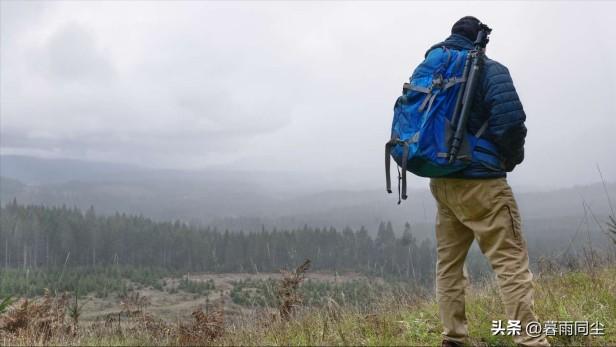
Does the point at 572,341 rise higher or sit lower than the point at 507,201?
lower

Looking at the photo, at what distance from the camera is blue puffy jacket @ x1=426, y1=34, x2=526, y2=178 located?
11.6ft

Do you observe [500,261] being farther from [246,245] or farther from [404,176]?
[246,245]

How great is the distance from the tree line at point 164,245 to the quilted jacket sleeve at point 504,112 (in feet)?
329

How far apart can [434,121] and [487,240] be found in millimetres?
1049

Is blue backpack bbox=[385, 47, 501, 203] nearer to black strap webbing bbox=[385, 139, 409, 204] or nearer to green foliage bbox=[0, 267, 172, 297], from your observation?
black strap webbing bbox=[385, 139, 409, 204]

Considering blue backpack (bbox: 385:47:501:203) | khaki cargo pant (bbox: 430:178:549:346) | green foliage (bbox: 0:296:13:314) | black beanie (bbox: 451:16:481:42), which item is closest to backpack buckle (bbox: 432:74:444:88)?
blue backpack (bbox: 385:47:501:203)

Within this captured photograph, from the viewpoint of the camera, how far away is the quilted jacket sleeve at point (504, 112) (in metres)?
3.53

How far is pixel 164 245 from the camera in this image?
4813 inches

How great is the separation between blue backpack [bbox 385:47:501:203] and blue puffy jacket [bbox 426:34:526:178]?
68mm

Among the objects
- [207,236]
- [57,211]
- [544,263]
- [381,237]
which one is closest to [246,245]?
[207,236]

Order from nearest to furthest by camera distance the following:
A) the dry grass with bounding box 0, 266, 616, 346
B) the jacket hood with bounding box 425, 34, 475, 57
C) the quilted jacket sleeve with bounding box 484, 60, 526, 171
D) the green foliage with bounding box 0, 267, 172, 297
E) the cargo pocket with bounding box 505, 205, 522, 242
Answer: the quilted jacket sleeve with bounding box 484, 60, 526, 171
the cargo pocket with bounding box 505, 205, 522, 242
the jacket hood with bounding box 425, 34, 475, 57
the dry grass with bounding box 0, 266, 616, 346
the green foliage with bounding box 0, 267, 172, 297

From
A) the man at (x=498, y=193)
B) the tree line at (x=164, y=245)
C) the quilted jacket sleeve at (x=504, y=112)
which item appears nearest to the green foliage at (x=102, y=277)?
the tree line at (x=164, y=245)

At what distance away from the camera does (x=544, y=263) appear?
7.51m

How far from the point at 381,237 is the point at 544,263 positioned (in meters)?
129
